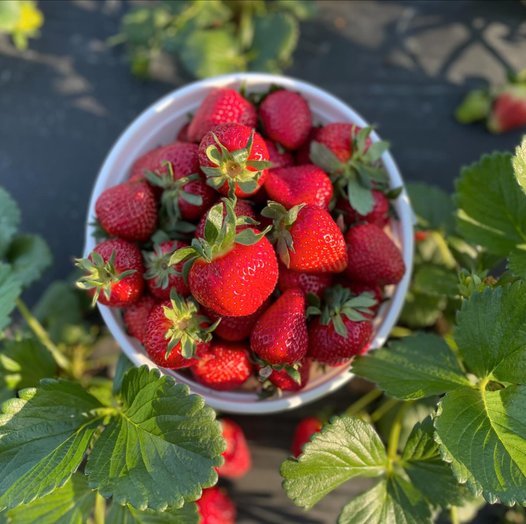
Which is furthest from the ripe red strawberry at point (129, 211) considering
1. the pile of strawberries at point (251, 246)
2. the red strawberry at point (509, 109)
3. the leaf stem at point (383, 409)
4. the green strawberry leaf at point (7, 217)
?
the red strawberry at point (509, 109)

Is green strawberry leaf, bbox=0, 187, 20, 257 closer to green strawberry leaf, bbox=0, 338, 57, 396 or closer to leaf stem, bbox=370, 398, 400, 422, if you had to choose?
green strawberry leaf, bbox=0, 338, 57, 396

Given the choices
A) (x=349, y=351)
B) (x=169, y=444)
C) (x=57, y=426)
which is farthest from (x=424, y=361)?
(x=57, y=426)

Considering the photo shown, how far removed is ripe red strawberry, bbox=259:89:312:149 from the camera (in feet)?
2.64

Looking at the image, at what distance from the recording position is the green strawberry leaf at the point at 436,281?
0.90 m

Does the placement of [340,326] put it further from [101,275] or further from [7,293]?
[7,293]

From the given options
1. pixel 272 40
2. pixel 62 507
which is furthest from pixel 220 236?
pixel 272 40

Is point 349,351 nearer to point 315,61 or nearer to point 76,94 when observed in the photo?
point 315,61

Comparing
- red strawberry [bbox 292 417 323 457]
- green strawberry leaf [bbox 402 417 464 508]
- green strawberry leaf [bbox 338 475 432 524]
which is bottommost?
red strawberry [bbox 292 417 323 457]

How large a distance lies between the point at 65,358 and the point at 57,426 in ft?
1.06

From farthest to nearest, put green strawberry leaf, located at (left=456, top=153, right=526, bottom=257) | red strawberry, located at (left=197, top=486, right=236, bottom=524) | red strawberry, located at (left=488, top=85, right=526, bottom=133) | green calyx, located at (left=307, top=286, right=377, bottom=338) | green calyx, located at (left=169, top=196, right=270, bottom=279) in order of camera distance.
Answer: red strawberry, located at (left=488, top=85, right=526, bottom=133), red strawberry, located at (left=197, top=486, right=236, bottom=524), green strawberry leaf, located at (left=456, top=153, right=526, bottom=257), green calyx, located at (left=307, top=286, right=377, bottom=338), green calyx, located at (left=169, top=196, right=270, bottom=279)

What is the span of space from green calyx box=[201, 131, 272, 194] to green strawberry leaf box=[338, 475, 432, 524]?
1.50 ft

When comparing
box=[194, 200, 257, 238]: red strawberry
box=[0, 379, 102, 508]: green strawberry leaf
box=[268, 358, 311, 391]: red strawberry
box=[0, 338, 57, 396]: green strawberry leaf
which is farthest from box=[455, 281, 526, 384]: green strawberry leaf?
box=[0, 338, 57, 396]: green strawberry leaf

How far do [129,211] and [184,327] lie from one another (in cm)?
17

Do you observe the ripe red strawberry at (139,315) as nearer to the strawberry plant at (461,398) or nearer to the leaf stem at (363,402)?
the strawberry plant at (461,398)
